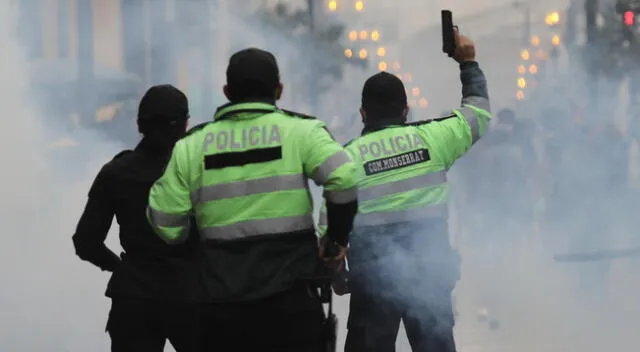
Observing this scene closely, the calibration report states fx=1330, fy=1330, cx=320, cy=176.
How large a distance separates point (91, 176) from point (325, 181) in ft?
15.0

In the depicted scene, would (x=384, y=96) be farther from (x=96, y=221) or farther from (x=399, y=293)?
(x=96, y=221)

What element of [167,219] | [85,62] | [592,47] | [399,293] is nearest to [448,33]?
[399,293]

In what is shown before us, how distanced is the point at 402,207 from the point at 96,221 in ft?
3.55

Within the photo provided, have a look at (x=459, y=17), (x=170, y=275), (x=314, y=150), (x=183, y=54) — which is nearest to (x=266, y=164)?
(x=314, y=150)

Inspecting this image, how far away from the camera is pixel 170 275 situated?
4410mm

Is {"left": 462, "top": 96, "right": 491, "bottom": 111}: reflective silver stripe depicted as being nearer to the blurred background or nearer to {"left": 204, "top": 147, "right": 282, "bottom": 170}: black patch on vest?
{"left": 204, "top": 147, "right": 282, "bottom": 170}: black patch on vest

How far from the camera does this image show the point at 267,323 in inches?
147

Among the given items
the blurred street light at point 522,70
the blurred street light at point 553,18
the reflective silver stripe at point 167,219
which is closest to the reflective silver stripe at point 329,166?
the reflective silver stripe at point 167,219

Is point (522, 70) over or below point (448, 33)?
below

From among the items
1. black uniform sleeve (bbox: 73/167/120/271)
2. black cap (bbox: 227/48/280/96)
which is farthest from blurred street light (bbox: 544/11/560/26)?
black cap (bbox: 227/48/280/96)

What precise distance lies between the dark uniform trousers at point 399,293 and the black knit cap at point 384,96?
0.45 meters

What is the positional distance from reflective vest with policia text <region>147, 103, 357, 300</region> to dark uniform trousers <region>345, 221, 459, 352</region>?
107cm

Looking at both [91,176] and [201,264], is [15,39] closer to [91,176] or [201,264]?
[91,176]

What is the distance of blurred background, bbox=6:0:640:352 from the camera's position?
743 centimetres
